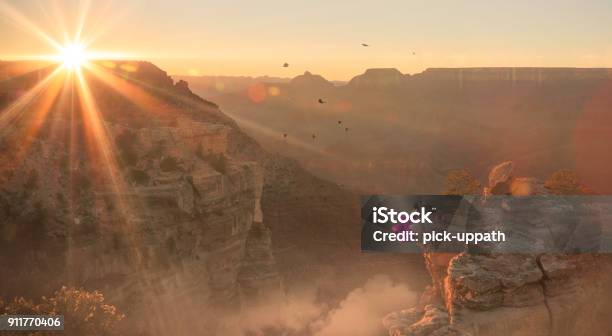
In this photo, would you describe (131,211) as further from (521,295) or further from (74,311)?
(521,295)

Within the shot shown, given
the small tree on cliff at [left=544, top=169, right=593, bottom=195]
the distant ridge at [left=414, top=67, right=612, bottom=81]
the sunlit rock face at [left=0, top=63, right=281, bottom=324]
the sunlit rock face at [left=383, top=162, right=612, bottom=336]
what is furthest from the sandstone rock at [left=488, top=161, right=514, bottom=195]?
the distant ridge at [left=414, top=67, right=612, bottom=81]

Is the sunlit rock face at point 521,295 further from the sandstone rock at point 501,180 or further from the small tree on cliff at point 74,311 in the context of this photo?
the small tree on cliff at point 74,311

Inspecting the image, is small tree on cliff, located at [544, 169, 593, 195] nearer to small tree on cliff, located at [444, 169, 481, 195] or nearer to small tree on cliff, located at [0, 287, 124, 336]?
small tree on cliff, located at [444, 169, 481, 195]

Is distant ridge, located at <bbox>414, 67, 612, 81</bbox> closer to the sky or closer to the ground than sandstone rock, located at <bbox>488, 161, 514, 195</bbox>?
closer to the sky

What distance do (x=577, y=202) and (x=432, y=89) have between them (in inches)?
5258

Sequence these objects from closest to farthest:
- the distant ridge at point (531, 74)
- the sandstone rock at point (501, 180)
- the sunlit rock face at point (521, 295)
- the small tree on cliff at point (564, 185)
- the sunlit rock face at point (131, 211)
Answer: the sunlit rock face at point (521, 295) → the small tree on cliff at point (564, 185) → the sandstone rock at point (501, 180) → the sunlit rock face at point (131, 211) → the distant ridge at point (531, 74)

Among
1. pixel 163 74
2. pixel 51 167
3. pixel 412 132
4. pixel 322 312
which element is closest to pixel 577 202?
pixel 322 312

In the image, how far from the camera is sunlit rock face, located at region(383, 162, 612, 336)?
1980cm

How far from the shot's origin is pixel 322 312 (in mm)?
41250

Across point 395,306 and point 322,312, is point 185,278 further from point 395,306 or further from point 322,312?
point 395,306

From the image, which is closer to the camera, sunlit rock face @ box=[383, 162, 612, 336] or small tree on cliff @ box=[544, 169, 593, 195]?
sunlit rock face @ box=[383, 162, 612, 336]

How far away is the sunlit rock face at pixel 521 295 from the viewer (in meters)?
19.8

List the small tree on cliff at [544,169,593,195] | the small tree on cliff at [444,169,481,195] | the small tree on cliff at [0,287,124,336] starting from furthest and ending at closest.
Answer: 1. the small tree on cliff at [444,169,481,195]
2. the small tree on cliff at [544,169,593,195]
3. the small tree on cliff at [0,287,124,336]

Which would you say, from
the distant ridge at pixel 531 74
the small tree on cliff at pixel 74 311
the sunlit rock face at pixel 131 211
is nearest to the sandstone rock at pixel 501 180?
the sunlit rock face at pixel 131 211
